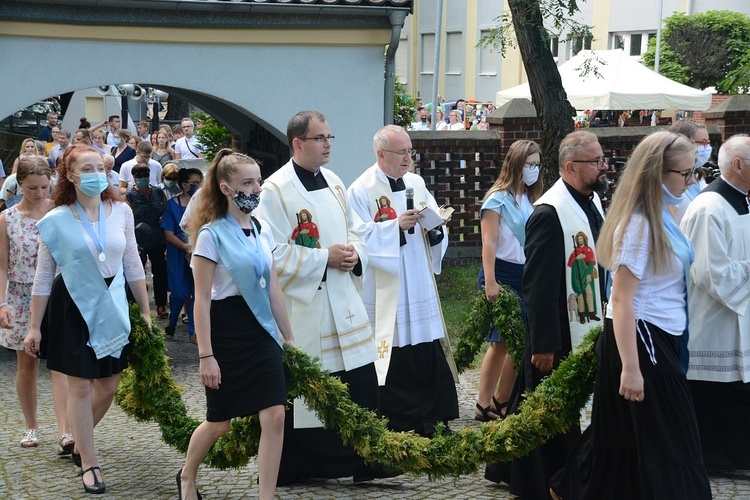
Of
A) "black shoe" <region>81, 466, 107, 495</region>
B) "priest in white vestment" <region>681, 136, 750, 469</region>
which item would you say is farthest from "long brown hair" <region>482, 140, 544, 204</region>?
"black shoe" <region>81, 466, 107, 495</region>

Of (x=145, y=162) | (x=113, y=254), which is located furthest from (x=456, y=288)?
(x=113, y=254)

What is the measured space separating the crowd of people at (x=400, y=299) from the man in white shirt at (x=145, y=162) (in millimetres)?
5860

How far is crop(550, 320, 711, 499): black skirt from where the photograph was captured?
4.69 meters

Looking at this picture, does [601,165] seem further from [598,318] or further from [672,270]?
[672,270]

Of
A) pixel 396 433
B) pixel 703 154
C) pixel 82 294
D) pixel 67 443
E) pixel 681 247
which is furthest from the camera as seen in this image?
pixel 703 154

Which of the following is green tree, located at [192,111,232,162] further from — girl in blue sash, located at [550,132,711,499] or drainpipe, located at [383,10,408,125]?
girl in blue sash, located at [550,132,711,499]

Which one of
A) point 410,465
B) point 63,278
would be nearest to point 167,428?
point 63,278

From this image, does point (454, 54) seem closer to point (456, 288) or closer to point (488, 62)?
point (488, 62)

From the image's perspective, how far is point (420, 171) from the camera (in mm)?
14352

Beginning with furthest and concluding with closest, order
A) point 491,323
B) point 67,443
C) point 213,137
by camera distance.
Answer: point 213,137 → point 491,323 → point 67,443

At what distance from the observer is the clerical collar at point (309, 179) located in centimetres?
619

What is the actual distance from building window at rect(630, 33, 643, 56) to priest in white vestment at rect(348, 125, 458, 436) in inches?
1327

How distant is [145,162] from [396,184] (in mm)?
6513

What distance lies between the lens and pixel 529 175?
7.26 meters
